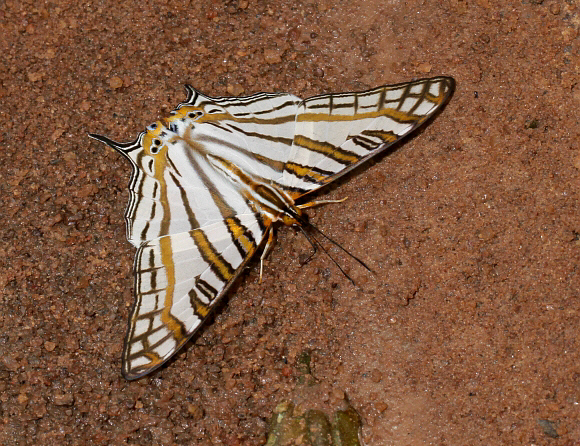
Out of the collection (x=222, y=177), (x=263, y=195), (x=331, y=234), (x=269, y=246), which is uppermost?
(x=222, y=177)

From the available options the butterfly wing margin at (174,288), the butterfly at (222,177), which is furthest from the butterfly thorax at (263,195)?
the butterfly wing margin at (174,288)

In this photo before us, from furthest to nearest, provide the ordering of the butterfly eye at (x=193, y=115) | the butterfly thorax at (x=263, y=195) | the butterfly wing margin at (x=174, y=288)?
1. the butterfly eye at (x=193, y=115)
2. the butterfly thorax at (x=263, y=195)
3. the butterfly wing margin at (x=174, y=288)

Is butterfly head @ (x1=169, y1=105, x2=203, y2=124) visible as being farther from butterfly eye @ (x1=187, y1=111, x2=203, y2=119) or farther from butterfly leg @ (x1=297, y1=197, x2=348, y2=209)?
butterfly leg @ (x1=297, y1=197, x2=348, y2=209)

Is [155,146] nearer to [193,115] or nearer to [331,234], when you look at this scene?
[193,115]

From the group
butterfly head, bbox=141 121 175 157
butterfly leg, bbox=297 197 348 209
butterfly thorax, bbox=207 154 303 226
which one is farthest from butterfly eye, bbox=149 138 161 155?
butterfly leg, bbox=297 197 348 209

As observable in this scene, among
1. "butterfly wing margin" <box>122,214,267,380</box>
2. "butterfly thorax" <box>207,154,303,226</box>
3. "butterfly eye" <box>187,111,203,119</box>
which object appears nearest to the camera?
"butterfly wing margin" <box>122,214,267,380</box>

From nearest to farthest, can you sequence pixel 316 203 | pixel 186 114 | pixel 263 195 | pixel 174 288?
pixel 174 288 → pixel 263 195 → pixel 186 114 → pixel 316 203

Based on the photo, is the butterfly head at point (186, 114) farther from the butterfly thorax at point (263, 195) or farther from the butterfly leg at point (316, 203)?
the butterfly leg at point (316, 203)

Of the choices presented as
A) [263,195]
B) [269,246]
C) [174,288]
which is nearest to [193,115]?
[263,195]
